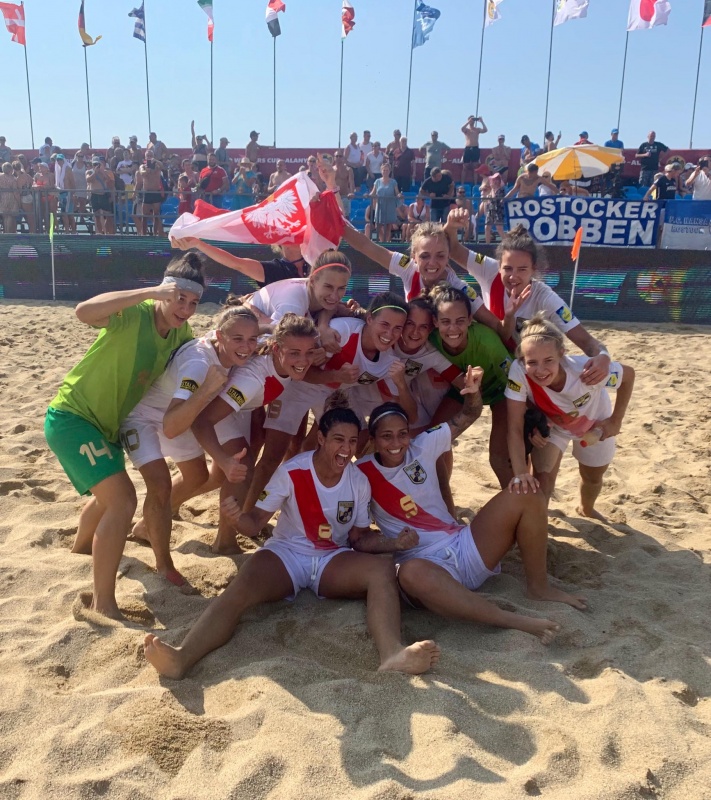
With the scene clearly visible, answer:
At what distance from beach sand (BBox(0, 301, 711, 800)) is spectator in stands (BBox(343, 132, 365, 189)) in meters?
11.5

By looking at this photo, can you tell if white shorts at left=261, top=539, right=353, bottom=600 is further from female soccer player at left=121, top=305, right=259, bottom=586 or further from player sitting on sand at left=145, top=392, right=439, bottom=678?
female soccer player at left=121, top=305, right=259, bottom=586

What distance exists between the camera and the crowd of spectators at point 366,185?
12.8m

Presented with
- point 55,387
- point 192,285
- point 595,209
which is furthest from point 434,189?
point 192,285

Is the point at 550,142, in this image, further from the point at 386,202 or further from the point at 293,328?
the point at 293,328

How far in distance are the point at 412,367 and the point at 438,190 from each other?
9.17 m

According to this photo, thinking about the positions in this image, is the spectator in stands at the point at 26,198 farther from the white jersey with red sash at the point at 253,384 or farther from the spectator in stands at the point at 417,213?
the white jersey with red sash at the point at 253,384

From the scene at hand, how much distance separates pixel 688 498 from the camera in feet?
16.3

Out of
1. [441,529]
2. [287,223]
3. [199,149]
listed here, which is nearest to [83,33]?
[199,149]

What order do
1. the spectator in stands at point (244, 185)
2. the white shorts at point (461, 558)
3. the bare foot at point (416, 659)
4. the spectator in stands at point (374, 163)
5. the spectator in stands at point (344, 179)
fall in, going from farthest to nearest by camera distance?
the spectator in stands at point (374, 163) < the spectator in stands at point (344, 179) < the spectator in stands at point (244, 185) < the white shorts at point (461, 558) < the bare foot at point (416, 659)

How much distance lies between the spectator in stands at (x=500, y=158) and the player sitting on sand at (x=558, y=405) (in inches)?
448

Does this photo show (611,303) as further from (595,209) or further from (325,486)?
(325,486)

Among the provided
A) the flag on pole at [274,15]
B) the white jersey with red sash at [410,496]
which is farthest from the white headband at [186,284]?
the flag on pole at [274,15]

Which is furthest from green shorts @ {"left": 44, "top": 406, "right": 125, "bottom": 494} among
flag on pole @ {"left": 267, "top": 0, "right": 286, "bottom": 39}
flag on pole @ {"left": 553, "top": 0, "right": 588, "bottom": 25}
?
flag on pole @ {"left": 267, "top": 0, "right": 286, "bottom": 39}

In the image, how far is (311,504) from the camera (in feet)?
11.8
